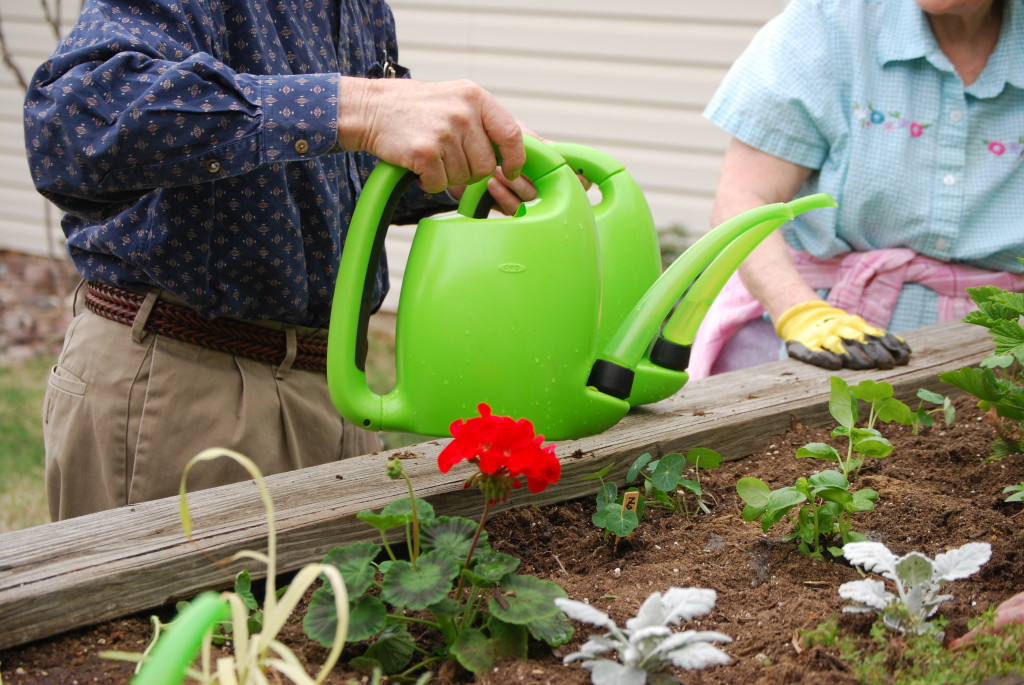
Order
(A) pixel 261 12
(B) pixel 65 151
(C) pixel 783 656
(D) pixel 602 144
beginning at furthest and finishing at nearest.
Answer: (D) pixel 602 144 < (A) pixel 261 12 < (B) pixel 65 151 < (C) pixel 783 656

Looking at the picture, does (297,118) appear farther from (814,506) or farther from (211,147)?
(814,506)

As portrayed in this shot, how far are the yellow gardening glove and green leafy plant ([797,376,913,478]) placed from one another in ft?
1.20

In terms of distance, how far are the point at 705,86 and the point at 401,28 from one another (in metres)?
1.53

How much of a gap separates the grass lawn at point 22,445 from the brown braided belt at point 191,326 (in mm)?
1711

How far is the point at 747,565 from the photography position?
1109 mm

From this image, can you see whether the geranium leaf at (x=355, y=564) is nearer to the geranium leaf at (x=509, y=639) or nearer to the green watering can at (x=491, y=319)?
the geranium leaf at (x=509, y=639)

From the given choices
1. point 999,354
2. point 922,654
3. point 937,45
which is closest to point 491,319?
point 922,654

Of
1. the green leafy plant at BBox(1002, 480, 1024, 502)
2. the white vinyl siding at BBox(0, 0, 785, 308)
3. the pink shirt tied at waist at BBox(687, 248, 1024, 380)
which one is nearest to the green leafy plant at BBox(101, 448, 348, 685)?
the green leafy plant at BBox(1002, 480, 1024, 502)

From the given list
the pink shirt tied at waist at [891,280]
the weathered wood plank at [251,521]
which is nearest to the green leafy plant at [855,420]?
the weathered wood plank at [251,521]

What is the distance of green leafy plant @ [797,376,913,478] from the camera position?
3.89 ft

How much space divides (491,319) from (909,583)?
0.52 metres

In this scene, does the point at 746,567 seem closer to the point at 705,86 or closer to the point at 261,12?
the point at 261,12

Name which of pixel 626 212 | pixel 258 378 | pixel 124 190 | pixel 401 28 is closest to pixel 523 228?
pixel 626 212

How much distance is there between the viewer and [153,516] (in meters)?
1.08
